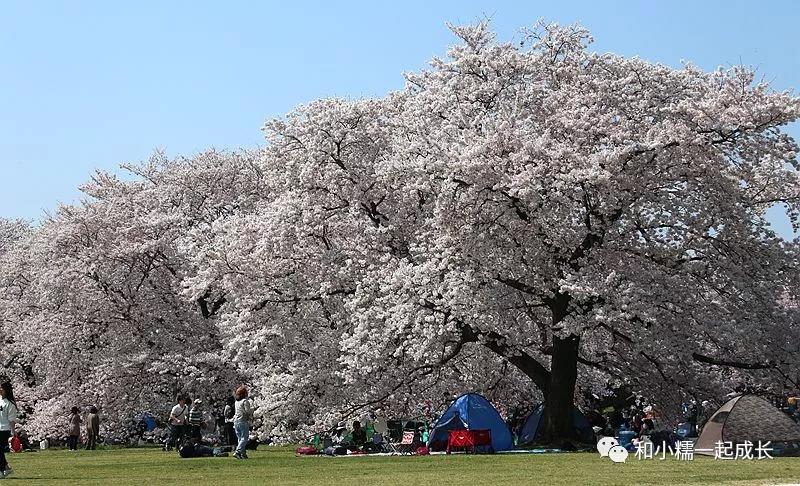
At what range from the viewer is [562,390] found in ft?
112

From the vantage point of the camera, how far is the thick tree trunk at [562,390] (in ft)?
112

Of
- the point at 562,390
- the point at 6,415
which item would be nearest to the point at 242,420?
the point at 6,415

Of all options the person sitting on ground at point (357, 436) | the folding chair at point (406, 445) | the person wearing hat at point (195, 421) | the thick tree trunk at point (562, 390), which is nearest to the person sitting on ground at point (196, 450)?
the person wearing hat at point (195, 421)

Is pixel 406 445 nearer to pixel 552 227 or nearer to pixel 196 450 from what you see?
pixel 196 450

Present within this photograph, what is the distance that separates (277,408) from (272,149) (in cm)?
809

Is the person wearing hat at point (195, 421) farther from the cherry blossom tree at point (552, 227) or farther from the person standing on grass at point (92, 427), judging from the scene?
the person standing on grass at point (92, 427)

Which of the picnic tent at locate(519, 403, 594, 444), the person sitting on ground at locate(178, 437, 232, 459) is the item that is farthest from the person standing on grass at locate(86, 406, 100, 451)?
the picnic tent at locate(519, 403, 594, 444)

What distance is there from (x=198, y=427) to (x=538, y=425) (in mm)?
9826

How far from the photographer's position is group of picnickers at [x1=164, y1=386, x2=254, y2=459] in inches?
1183

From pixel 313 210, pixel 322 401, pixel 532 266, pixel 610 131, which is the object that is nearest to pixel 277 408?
pixel 322 401

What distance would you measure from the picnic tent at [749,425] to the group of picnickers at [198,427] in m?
10.6

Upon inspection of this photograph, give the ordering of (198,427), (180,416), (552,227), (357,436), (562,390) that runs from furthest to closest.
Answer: (198,427) → (180,416) → (357,436) → (562,390) → (552,227)

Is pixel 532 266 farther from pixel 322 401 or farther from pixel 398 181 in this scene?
pixel 322 401

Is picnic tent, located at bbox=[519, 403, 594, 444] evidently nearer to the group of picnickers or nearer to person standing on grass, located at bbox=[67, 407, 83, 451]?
the group of picnickers
